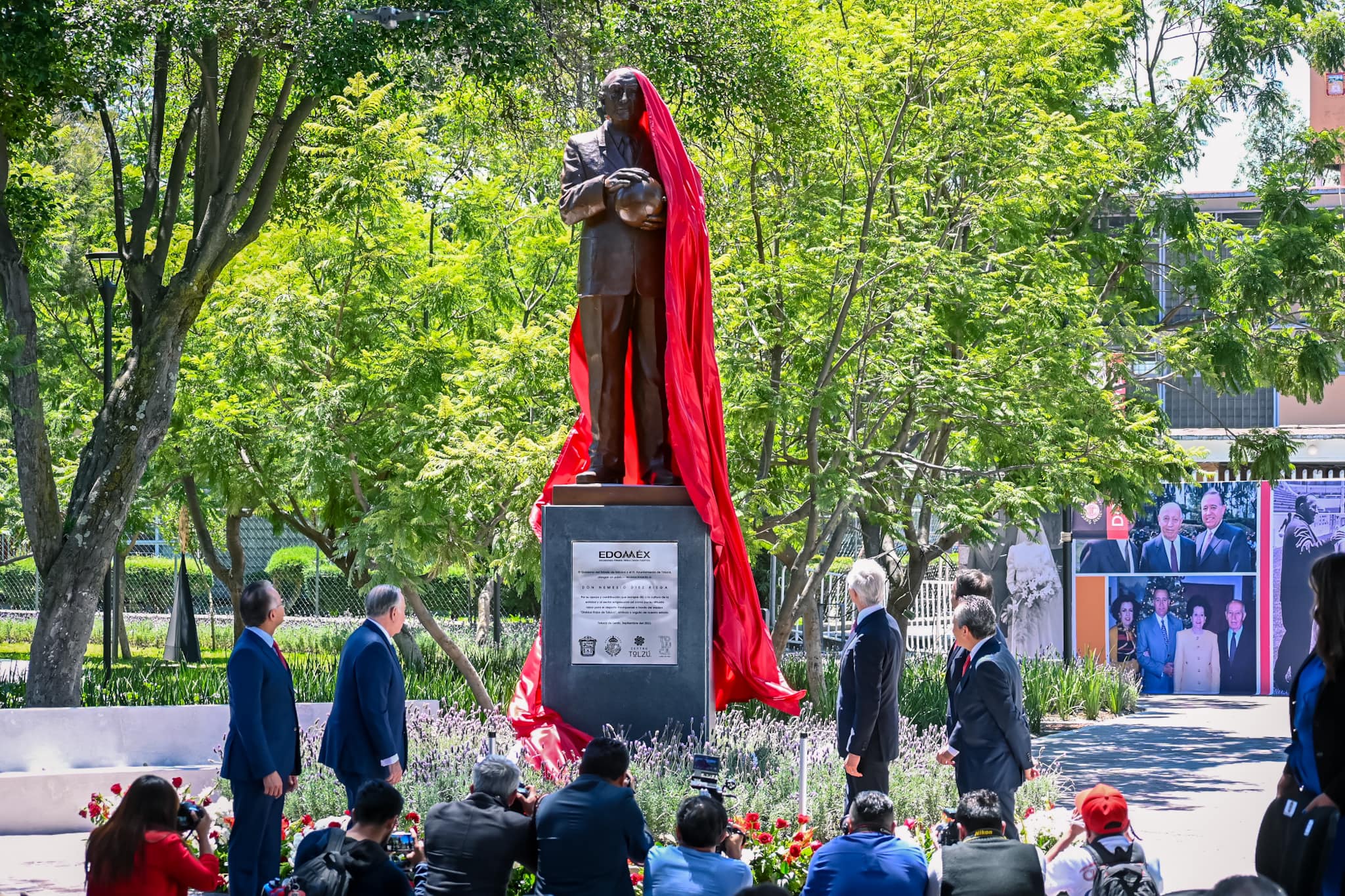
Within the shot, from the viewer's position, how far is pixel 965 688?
707 centimetres

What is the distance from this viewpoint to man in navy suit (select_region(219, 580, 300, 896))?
641 centimetres

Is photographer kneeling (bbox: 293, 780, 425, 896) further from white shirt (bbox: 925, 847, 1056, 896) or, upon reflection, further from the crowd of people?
white shirt (bbox: 925, 847, 1056, 896)

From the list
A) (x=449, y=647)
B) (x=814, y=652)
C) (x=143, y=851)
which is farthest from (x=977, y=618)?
(x=449, y=647)

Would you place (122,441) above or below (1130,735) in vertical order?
Answer: above

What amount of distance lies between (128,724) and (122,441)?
3.14 meters

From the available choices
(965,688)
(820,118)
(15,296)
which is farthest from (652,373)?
(15,296)

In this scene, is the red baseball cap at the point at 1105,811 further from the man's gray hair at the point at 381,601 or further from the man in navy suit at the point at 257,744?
the man in navy suit at the point at 257,744

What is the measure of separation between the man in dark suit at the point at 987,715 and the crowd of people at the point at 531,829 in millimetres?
370

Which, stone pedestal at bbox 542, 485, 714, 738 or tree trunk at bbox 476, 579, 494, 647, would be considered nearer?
stone pedestal at bbox 542, 485, 714, 738

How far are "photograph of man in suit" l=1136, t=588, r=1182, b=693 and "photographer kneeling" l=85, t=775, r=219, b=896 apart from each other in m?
18.5

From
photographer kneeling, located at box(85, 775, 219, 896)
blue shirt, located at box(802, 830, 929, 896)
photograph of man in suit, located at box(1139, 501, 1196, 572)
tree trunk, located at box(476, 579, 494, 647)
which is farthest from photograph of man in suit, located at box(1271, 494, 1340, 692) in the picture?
photographer kneeling, located at box(85, 775, 219, 896)

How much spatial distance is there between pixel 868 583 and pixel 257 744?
2979 mm

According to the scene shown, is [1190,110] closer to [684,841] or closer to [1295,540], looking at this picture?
[1295,540]

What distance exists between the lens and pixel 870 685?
727 cm
